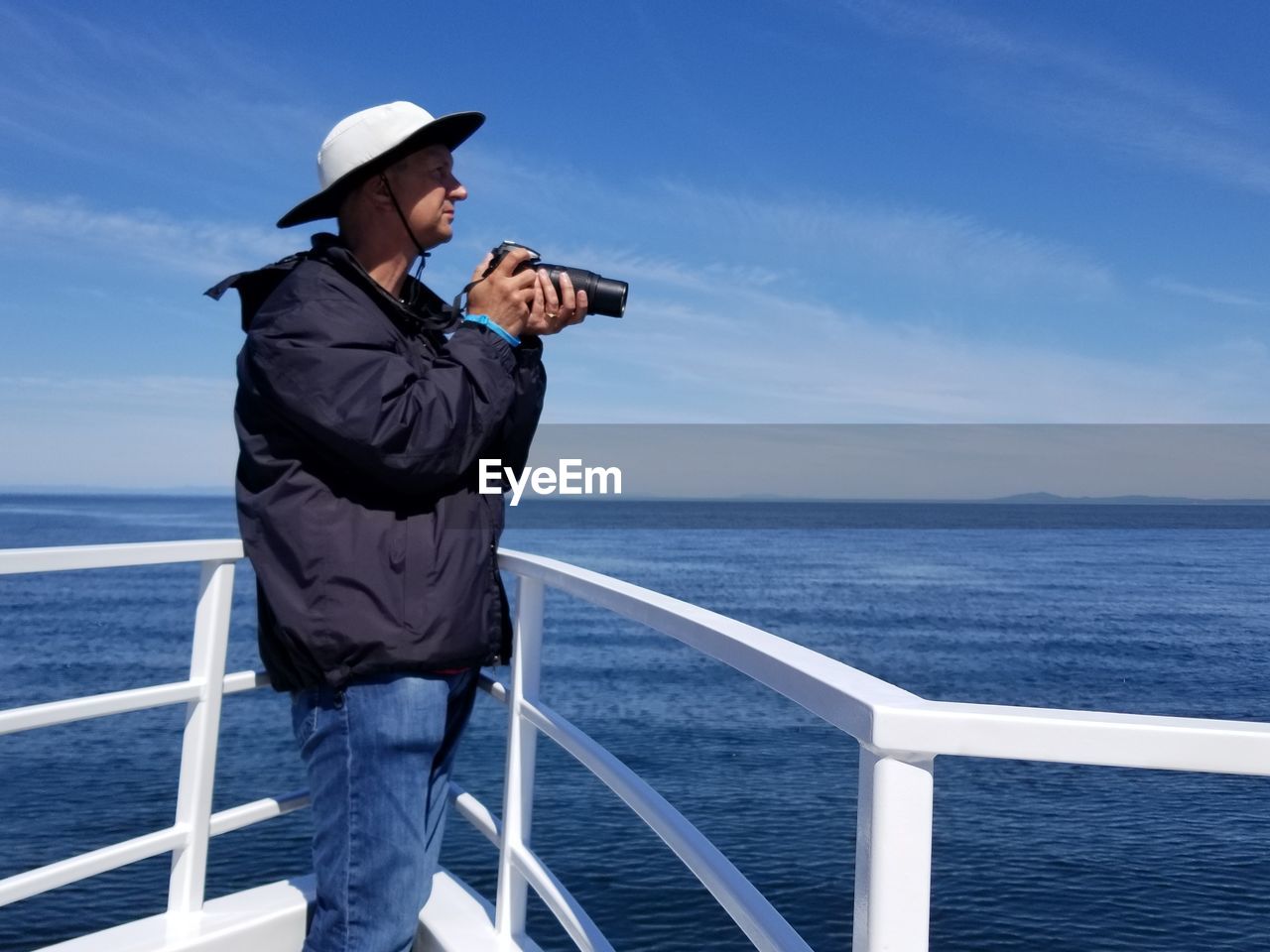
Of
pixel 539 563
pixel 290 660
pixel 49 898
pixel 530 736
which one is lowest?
pixel 49 898

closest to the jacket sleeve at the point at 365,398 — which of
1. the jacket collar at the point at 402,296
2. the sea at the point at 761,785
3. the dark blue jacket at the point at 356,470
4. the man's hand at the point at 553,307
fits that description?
the dark blue jacket at the point at 356,470

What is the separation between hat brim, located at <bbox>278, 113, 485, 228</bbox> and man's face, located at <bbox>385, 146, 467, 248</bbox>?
0.02 metres

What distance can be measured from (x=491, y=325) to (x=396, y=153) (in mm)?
331

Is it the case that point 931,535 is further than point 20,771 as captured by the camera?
Yes

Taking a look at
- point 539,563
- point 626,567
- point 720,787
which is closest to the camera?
point 539,563

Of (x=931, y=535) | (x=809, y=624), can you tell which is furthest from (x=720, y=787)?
(x=931, y=535)

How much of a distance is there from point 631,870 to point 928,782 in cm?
1120

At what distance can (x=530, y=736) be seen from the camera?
2018 millimetres

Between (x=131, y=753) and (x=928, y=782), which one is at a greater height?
(x=928, y=782)

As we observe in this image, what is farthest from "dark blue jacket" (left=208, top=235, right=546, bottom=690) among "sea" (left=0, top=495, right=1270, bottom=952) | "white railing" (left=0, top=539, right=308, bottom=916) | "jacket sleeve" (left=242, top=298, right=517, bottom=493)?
"sea" (left=0, top=495, right=1270, bottom=952)

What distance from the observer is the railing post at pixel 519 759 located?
1972mm

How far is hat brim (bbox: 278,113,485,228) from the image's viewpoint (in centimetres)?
171

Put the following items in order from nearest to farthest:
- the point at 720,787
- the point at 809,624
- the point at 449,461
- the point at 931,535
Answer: the point at 449,461 < the point at 720,787 < the point at 809,624 < the point at 931,535

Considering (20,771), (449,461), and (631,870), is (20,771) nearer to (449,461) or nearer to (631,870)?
(631,870)
